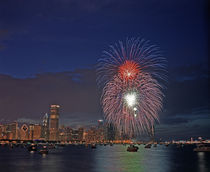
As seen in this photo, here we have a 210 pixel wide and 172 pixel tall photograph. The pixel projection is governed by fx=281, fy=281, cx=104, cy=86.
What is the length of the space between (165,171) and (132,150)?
117073 mm

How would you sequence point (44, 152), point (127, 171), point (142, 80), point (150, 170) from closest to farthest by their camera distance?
point (142, 80)
point (127, 171)
point (150, 170)
point (44, 152)

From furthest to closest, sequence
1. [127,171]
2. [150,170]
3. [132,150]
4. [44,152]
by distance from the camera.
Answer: [132,150]
[44,152]
[150,170]
[127,171]

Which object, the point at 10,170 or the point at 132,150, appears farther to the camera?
the point at 132,150

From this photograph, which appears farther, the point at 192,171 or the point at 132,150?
the point at 132,150

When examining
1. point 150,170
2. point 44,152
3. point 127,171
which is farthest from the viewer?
point 44,152

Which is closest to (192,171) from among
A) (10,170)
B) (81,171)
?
(81,171)

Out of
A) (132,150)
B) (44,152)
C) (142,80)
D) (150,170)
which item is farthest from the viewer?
(132,150)

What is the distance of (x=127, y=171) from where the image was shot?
238ft

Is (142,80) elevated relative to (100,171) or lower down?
elevated

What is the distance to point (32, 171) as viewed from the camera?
2953 inches

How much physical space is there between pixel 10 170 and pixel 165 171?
137 ft

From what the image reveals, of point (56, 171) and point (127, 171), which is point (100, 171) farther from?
point (56, 171)

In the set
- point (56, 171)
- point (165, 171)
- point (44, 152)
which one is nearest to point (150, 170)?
point (165, 171)

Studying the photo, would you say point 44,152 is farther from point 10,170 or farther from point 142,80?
point 142,80
